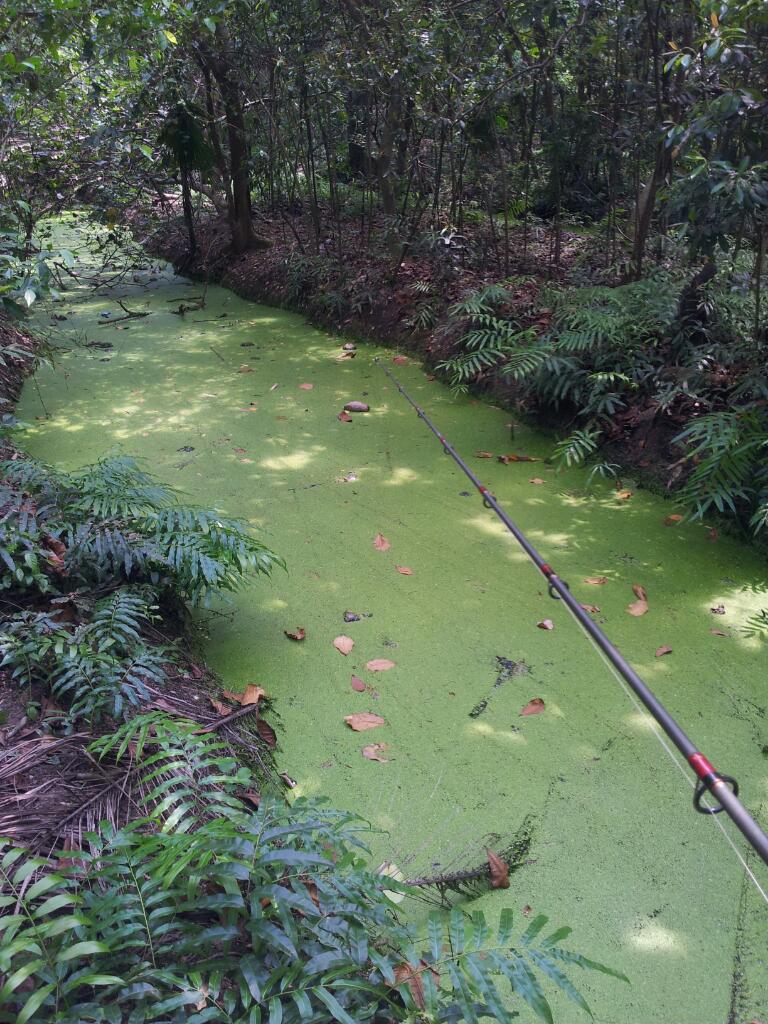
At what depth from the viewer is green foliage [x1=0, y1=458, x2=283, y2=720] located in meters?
1.67

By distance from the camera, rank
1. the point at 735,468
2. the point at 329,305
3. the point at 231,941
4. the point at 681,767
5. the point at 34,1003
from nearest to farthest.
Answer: the point at 34,1003
the point at 231,941
the point at 681,767
the point at 735,468
the point at 329,305

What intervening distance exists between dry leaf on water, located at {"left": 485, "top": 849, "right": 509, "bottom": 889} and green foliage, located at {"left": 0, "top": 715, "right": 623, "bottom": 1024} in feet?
1.07

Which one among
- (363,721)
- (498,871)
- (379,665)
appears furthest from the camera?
(379,665)

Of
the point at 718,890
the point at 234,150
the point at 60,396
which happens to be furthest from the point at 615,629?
the point at 234,150

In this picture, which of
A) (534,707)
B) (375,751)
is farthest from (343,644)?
(534,707)

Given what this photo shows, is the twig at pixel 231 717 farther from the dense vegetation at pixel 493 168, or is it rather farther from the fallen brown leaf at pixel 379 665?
the dense vegetation at pixel 493 168

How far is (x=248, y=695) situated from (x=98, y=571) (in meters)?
0.52

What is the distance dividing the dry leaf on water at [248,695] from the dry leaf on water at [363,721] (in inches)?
9.7

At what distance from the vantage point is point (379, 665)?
215 centimetres

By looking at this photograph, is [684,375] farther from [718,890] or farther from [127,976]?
[127,976]

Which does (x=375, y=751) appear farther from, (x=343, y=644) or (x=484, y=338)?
(x=484, y=338)

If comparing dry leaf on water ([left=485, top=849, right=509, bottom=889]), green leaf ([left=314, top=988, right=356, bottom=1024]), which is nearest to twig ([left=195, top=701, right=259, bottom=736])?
dry leaf on water ([left=485, top=849, right=509, bottom=889])

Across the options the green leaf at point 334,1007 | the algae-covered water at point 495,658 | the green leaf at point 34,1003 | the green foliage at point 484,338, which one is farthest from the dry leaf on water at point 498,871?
the green foliage at point 484,338

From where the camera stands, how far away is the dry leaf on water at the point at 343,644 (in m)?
2.22
